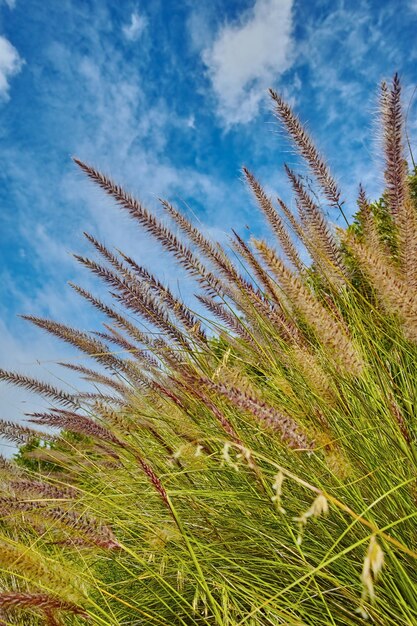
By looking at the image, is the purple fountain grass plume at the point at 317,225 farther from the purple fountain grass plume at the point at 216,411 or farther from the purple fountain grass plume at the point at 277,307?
the purple fountain grass plume at the point at 216,411

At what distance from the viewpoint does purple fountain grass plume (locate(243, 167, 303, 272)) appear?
247 cm

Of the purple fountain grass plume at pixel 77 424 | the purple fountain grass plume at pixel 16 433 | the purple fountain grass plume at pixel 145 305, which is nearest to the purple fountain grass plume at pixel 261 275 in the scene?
the purple fountain grass plume at pixel 145 305

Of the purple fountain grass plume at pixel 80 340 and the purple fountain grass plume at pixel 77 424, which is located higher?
the purple fountain grass plume at pixel 80 340

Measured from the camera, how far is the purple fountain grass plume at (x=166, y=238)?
7.73 feet

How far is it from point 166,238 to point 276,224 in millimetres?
534

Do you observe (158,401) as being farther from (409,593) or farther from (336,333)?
(409,593)

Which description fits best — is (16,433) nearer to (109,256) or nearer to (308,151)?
(109,256)

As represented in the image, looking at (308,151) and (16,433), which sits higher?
(308,151)

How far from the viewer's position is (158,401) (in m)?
2.32

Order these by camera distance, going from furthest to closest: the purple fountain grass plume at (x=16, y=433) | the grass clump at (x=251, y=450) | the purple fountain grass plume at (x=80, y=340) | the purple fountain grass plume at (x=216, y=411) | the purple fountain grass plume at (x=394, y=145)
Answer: the purple fountain grass plume at (x=16, y=433)
the purple fountain grass plume at (x=80, y=340)
the purple fountain grass plume at (x=394, y=145)
the grass clump at (x=251, y=450)
the purple fountain grass plume at (x=216, y=411)

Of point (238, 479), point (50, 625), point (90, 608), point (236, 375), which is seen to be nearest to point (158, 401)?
point (238, 479)

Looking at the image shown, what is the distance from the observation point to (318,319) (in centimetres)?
148

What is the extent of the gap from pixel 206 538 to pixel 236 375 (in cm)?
84

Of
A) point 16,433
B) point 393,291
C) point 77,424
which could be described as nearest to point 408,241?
point 393,291
